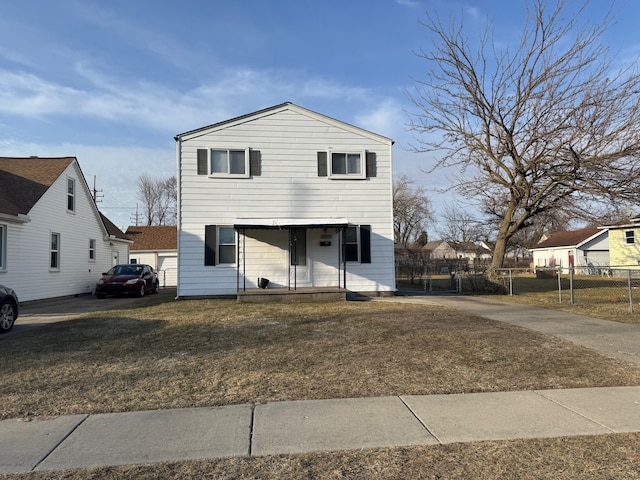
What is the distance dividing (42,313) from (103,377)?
343 inches

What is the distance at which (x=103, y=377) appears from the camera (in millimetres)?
5676

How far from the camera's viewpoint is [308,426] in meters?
4.08

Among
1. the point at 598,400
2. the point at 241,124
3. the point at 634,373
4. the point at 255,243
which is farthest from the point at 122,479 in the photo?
the point at 241,124

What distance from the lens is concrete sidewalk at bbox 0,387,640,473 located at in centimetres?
360

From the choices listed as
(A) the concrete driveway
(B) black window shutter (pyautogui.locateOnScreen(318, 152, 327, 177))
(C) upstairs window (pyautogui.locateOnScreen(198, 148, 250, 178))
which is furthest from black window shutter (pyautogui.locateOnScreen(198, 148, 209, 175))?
(A) the concrete driveway

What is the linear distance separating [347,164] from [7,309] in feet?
36.2

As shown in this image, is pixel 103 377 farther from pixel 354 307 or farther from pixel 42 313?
pixel 42 313

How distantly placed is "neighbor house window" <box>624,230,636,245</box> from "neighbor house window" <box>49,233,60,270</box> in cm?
3530

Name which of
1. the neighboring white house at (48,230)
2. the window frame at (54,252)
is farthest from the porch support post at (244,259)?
the window frame at (54,252)

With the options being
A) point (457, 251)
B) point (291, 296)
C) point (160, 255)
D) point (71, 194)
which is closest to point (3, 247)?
point (71, 194)

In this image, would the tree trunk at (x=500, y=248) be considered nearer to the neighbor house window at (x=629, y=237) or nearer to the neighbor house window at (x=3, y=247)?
the neighbor house window at (x=629, y=237)

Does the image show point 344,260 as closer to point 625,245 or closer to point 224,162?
point 224,162

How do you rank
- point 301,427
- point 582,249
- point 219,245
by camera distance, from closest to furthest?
point 301,427 < point 219,245 < point 582,249

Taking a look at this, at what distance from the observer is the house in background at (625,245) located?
1216 inches
